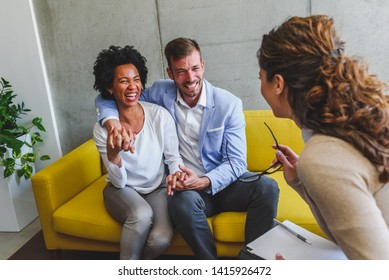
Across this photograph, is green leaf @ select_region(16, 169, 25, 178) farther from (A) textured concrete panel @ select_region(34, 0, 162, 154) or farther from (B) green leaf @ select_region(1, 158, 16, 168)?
(A) textured concrete panel @ select_region(34, 0, 162, 154)

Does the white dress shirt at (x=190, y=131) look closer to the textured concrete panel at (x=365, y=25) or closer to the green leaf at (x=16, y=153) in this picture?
the textured concrete panel at (x=365, y=25)

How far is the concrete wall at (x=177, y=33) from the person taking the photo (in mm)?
2104

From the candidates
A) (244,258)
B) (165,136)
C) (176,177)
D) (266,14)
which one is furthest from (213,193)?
(266,14)

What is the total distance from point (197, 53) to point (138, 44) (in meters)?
0.74

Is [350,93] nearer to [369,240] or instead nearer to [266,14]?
[369,240]

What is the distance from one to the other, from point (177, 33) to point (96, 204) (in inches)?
43.6

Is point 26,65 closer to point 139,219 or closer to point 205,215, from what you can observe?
point 139,219

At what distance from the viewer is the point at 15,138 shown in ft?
7.34

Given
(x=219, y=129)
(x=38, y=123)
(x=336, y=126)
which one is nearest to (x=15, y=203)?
(x=38, y=123)

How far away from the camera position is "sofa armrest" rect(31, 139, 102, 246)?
187cm

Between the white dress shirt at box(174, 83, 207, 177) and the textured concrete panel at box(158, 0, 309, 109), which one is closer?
the white dress shirt at box(174, 83, 207, 177)

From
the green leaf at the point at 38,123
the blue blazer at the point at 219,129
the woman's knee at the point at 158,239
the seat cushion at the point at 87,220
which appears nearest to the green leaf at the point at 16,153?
the green leaf at the point at 38,123

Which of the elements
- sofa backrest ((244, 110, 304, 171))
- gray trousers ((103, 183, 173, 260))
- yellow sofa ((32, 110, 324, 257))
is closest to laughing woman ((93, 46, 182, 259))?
gray trousers ((103, 183, 173, 260))

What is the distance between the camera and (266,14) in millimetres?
2166
